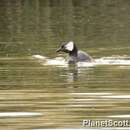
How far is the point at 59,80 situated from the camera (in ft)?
49.9

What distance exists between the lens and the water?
10.8 m

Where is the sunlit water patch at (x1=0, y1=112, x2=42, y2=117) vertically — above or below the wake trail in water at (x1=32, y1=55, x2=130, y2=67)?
above

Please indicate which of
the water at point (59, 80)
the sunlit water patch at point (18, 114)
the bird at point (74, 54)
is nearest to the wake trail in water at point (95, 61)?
the water at point (59, 80)

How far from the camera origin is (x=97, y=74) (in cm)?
1622

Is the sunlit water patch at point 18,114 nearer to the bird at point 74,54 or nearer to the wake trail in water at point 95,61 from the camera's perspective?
the wake trail in water at point 95,61

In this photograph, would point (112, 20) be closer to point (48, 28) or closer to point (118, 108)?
point (48, 28)

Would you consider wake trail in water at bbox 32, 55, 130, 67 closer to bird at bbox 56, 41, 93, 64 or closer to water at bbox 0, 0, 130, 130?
water at bbox 0, 0, 130, 130

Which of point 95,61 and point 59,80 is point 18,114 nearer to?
point 59,80

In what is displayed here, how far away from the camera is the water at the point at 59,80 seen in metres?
10.8

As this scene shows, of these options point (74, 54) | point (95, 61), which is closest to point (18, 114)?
point (95, 61)

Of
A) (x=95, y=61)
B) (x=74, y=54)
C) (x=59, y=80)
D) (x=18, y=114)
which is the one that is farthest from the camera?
(x=74, y=54)

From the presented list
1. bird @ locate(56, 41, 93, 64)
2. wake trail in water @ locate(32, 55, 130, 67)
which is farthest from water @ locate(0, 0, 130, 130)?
bird @ locate(56, 41, 93, 64)

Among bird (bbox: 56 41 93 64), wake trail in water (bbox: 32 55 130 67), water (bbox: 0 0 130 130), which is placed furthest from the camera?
bird (bbox: 56 41 93 64)

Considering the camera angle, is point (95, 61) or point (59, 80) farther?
point (95, 61)
